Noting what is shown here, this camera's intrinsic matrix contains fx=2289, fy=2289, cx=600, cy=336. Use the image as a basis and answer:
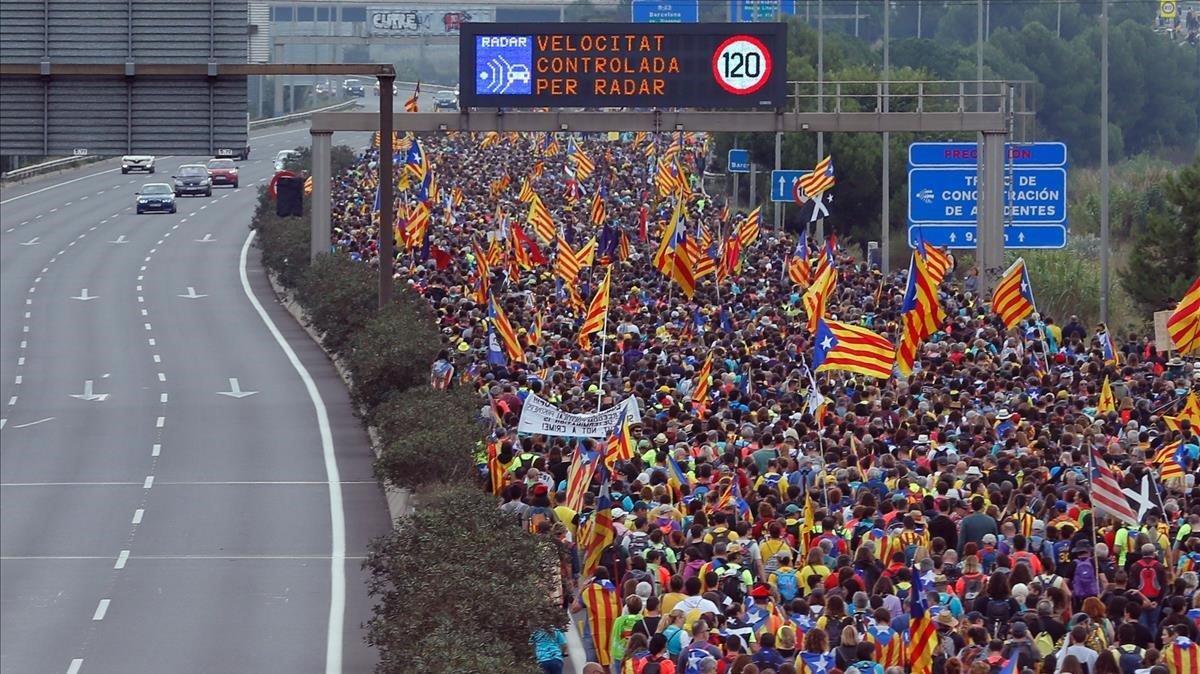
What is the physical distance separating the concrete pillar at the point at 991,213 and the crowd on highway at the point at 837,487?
9.03 ft

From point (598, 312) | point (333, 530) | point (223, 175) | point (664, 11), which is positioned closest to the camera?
point (333, 530)

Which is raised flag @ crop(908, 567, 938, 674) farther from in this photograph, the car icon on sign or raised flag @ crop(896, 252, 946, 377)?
the car icon on sign

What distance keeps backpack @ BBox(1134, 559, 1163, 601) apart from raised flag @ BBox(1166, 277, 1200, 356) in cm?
1138

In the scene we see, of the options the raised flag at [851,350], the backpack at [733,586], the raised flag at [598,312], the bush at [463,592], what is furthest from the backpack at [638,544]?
the raised flag at [598,312]

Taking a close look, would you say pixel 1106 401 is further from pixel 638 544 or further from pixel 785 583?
pixel 785 583

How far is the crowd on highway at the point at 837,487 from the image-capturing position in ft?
47.4

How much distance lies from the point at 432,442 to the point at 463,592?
348 inches

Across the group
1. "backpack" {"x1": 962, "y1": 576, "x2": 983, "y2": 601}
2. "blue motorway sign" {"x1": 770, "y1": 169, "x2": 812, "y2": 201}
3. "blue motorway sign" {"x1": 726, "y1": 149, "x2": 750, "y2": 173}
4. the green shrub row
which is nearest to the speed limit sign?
"blue motorway sign" {"x1": 770, "y1": 169, "x2": 812, "y2": 201}

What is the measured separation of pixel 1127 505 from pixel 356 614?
8.80 metres

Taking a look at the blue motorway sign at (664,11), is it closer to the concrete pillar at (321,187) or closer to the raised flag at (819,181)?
the concrete pillar at (321,187)

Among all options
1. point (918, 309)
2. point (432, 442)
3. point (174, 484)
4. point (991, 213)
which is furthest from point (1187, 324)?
point (991, 213)

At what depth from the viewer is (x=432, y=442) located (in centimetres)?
2575

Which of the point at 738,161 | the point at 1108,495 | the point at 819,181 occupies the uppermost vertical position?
the point at 738,161

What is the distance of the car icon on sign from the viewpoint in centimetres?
4150
